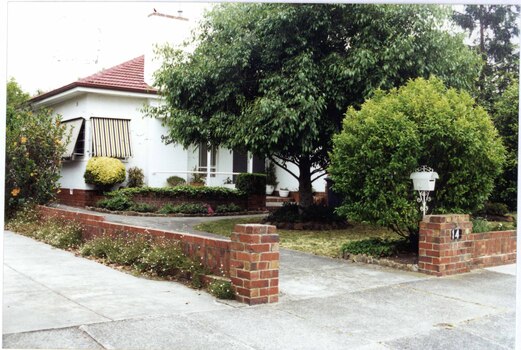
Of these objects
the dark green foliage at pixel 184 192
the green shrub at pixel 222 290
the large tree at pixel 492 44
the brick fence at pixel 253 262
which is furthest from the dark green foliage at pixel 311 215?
the green shrub at pixel 222 290

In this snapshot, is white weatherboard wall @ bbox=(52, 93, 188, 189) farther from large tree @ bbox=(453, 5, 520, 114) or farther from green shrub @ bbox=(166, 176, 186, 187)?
large tree @ bbox=(453, 5, 520, 114)

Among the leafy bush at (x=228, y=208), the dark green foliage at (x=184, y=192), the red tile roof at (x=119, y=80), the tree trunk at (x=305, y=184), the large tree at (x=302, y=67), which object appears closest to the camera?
the large tree at (x=302, y=67)

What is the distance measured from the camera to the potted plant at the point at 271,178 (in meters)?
19.2

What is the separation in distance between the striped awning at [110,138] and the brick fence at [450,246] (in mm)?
10868

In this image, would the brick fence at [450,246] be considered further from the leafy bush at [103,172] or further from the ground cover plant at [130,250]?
the leafy bush at [103,172]

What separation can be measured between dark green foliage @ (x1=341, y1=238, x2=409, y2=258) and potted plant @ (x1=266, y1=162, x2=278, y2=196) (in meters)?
10.9

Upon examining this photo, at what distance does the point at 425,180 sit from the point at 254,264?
3251mm

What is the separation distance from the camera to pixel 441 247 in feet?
23.1

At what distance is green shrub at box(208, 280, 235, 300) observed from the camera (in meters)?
5.51

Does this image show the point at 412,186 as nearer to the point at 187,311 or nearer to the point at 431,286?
the point at 431,286

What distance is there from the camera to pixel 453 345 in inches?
176

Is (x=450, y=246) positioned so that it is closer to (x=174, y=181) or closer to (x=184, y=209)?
(x=184, y=209)

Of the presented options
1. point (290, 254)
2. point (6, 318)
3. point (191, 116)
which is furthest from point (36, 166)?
point (6, 318)

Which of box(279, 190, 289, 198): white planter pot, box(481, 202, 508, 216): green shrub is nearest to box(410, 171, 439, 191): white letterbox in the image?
box(481, 202, 508, 216): green shrub
